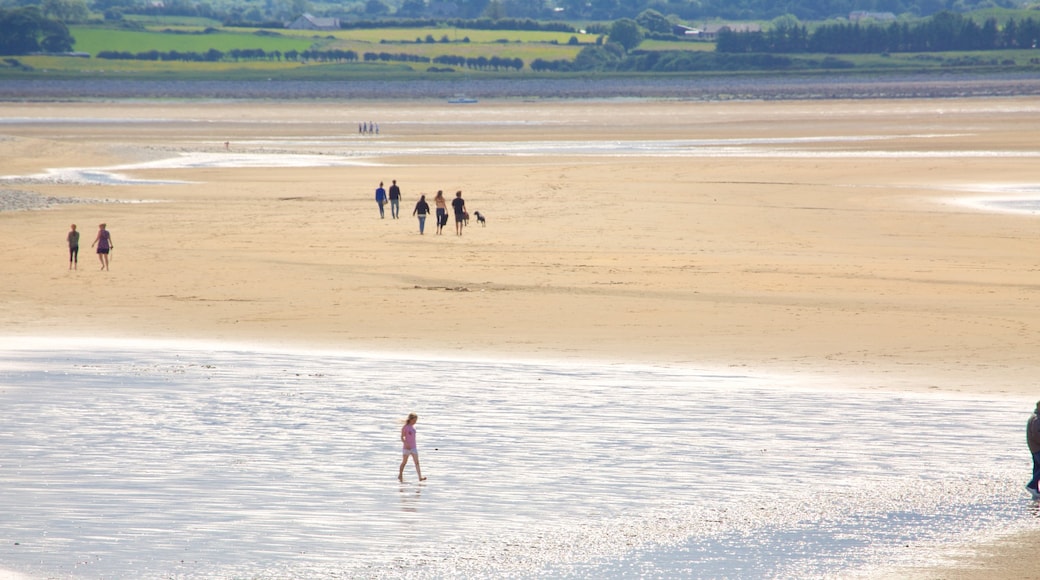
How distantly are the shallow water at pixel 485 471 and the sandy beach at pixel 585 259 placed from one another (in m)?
1.29

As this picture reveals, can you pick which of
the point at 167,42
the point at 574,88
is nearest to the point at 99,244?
the point at 574,88

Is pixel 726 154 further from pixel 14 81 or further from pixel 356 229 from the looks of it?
pixel 14 81

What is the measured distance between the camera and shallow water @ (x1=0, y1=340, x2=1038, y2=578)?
1132 centimetres

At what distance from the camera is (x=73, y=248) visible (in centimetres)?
2717

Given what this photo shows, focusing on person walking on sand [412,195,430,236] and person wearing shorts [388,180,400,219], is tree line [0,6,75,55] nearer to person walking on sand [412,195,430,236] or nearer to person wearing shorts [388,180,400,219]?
person wearing shorts [388,180,400,219]

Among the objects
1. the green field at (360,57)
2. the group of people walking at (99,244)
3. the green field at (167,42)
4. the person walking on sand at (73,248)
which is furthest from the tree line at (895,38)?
the group of people walking at (99,244)

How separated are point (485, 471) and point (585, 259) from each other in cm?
1451

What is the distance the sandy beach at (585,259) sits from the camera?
20219 millimetres

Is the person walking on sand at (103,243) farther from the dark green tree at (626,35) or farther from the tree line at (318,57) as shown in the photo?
the dark green tree at (626,35)

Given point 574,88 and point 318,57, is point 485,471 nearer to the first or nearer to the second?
point 574,88

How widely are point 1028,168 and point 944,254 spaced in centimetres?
2207

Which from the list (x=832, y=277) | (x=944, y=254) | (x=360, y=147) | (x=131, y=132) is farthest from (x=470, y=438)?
(x=131, y=132)

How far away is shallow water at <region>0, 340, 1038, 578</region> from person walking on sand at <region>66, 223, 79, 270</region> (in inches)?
321

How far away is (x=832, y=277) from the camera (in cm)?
2522
